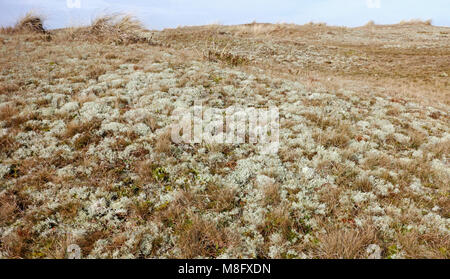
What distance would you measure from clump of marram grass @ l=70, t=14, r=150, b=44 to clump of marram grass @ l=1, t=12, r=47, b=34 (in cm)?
489

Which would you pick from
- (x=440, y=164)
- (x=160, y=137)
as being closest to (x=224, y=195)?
(x=160, y=137)

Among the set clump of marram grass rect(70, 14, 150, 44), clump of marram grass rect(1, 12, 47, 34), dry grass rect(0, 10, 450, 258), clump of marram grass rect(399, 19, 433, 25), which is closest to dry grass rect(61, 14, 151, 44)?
clump of marram grass rect(70, 14, 150, 44)

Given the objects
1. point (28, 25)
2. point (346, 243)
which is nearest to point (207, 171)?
point (346, 243)

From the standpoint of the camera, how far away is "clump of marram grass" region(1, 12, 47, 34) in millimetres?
23078

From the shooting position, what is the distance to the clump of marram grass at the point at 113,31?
20.5m

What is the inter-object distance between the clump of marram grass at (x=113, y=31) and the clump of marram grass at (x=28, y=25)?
193 inches

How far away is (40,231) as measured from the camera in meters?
4.70

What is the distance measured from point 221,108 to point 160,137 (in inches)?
128

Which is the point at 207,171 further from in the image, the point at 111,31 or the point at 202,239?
the point at 111,31

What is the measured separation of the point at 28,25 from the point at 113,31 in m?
9.65

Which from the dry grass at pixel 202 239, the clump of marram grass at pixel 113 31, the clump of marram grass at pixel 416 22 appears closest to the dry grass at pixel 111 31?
the clump of marram grass at pixel 113 31

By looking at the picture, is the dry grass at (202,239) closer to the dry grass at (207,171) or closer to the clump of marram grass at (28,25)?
the dry grass at (207,171)

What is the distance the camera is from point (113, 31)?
21438mm

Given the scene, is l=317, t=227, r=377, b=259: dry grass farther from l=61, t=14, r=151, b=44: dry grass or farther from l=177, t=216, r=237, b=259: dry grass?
l=61, t=14, r=151, b=44: dry grass
